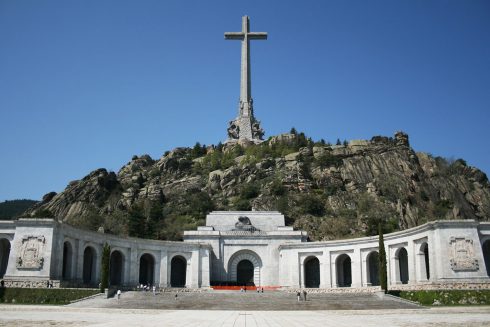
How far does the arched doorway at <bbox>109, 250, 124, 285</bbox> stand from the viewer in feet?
184

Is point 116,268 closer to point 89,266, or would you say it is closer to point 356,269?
point 89,266

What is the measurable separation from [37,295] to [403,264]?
34.7 meters

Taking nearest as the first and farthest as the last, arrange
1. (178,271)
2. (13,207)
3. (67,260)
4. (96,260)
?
(67,260) < (96,260) < (178,271) < (13,207)

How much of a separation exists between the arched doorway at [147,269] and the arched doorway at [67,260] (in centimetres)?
1056

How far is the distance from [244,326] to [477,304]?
25163 mm

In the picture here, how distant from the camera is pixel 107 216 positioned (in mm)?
83562

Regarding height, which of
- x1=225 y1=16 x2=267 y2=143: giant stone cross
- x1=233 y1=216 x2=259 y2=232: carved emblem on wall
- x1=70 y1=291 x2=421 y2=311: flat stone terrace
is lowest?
x1=70 y1=291 x2=421 y2=311: flat stone terrace

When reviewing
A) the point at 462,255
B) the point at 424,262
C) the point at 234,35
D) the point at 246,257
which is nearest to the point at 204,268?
the point at 246,257

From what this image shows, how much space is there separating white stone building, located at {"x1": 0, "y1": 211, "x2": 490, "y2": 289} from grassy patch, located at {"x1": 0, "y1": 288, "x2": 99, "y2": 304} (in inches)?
88.6

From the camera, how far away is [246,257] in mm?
63125

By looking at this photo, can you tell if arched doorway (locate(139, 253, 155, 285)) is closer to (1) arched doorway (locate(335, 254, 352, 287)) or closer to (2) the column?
(2) the column

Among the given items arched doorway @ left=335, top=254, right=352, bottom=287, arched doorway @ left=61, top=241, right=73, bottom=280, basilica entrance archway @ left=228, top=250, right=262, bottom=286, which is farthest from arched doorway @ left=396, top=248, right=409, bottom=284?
arched doorway @ left=61, top=241, right=73, bottom=280

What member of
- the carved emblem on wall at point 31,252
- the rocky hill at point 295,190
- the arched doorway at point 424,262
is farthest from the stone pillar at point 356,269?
the carved emblem on wall at point 31,252

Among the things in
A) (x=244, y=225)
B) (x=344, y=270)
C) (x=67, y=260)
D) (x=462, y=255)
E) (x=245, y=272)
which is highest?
(x=244, y=225)
